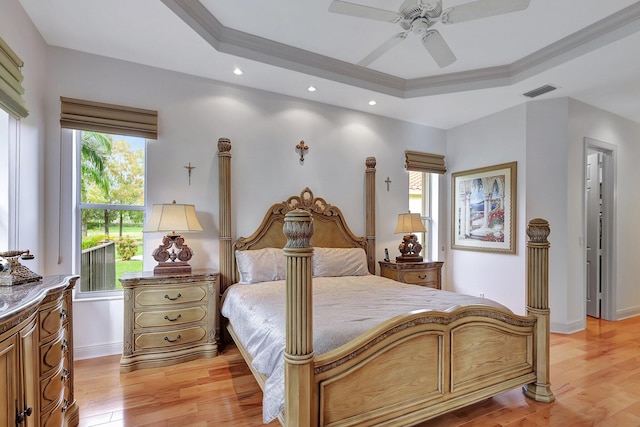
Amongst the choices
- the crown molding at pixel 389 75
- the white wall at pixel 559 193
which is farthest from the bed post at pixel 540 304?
the crown molding at pixel 389 75

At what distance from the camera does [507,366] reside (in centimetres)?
211

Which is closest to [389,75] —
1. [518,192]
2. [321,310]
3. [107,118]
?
[518,192]

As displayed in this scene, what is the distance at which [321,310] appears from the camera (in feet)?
6.72

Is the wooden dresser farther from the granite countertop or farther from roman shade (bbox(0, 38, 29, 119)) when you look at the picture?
roman shade (bbox(0, 38, 29, 119))

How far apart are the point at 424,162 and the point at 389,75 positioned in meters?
1.49

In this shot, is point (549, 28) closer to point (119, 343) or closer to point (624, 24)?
point (624, 24)

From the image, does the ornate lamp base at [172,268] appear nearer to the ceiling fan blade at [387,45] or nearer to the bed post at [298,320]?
the bed post at [298,320]

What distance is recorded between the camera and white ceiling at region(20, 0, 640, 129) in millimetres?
2490

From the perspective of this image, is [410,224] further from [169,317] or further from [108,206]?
[108,206]

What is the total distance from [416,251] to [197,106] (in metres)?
3.21

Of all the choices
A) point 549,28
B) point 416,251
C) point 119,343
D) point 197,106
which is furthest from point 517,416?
point 197,106

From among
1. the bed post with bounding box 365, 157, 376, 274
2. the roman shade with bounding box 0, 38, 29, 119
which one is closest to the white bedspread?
the bed post with bounding box 365, 157, 376, 274

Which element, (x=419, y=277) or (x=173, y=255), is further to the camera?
(x=419, y=277)

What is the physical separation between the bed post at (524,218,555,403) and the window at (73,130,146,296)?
11.5 feet
